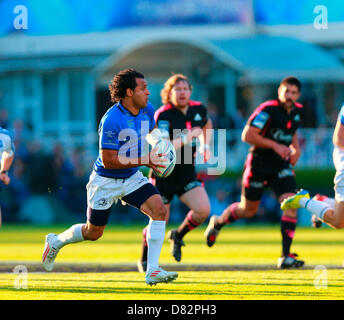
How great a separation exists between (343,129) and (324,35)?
76.2ft

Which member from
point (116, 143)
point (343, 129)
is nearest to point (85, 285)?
point (116, 143)

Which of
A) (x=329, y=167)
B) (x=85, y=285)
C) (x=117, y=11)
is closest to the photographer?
(x=85, y=285)

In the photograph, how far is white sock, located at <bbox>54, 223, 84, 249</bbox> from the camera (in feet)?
32.3

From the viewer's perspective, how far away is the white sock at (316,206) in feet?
33.8

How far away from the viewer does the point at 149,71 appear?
3072 cm

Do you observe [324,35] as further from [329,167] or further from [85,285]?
[85,285]

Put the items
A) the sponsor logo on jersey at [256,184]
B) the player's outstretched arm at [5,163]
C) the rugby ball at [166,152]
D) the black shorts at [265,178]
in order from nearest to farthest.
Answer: the rugby ball at [166,152], the player's outstretched arm at [5,163], the black shorts at [265,178], the sponsor logo on jersey at [256,184]

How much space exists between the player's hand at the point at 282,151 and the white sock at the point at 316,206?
3.61 feet

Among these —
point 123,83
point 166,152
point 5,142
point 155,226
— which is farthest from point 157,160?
point 5,142

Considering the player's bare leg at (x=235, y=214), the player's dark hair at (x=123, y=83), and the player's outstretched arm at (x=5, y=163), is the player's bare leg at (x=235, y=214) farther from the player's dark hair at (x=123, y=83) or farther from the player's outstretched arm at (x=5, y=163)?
the player's dark hair at (x=123, y=83)

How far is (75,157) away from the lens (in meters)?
25.3

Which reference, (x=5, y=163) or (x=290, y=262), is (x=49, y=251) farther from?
(x=290, y=262)

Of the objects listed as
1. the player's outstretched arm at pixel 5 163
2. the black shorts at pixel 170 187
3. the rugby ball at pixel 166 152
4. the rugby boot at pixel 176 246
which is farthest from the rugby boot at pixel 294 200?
the player's outstretched arm at pixel 5 163

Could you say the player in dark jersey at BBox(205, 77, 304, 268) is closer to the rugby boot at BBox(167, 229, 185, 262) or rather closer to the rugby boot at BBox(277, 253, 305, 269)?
the rugby boot at BBox(277, 253, 305, 269)
